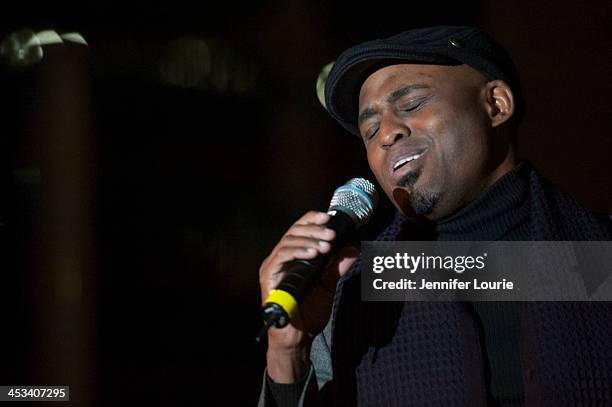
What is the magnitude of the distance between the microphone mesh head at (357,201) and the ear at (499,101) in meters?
0.53

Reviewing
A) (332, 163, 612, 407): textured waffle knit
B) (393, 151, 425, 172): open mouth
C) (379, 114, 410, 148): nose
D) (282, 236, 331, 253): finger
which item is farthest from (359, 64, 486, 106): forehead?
(282, 236, 331, 253): finger

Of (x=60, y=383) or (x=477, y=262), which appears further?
(x=60, y=383)

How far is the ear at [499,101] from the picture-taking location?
69.9 inches

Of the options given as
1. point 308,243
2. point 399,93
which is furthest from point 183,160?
point 308,243

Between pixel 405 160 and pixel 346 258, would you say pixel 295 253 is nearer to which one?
pixel 346 258

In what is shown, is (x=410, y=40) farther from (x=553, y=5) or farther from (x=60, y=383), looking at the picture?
(x=60, y=383)

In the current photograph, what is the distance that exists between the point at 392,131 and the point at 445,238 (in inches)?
14.0

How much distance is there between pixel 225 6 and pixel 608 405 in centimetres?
243

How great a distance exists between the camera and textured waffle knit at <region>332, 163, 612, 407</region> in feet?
4.85

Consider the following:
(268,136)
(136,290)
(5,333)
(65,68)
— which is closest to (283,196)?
(268,136)

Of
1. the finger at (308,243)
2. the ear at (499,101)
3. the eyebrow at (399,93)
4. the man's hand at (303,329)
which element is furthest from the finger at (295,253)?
the ear at (499,101)

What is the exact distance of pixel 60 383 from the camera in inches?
111

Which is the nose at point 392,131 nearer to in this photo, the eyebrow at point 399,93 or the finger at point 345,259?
the eyebrow at point 399,93

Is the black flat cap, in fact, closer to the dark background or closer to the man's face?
the man's face
